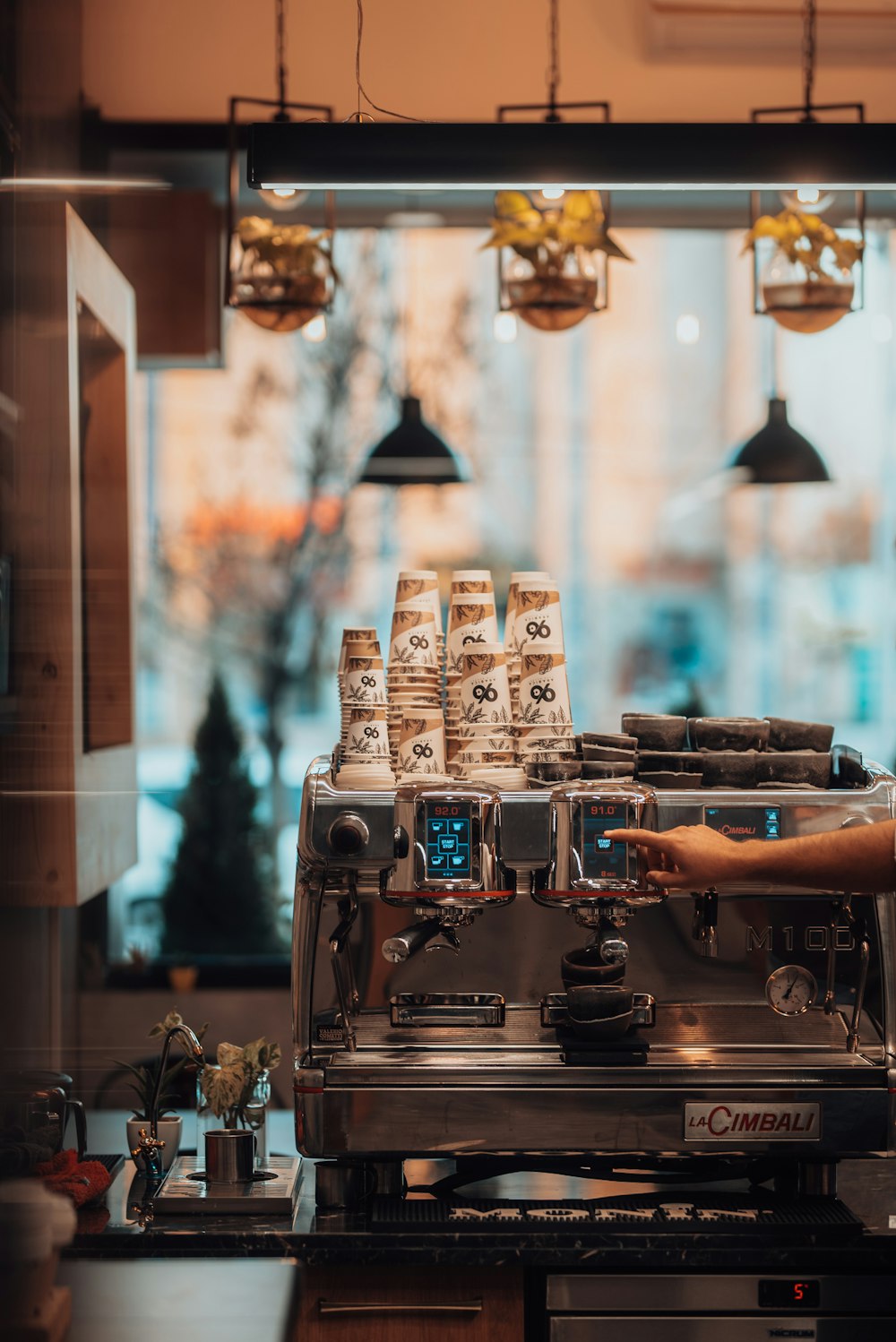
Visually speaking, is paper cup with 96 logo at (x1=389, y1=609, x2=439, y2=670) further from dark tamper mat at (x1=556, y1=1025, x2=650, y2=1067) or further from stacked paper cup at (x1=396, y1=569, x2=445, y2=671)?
dark tamper mat at (x1=556, y1=1025, x2=650, y2=1067)

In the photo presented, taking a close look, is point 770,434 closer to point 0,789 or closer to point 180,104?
point 180,104

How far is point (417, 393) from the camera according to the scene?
13.4 ft

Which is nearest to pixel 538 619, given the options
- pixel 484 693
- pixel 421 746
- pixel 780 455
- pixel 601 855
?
pixel 484 693

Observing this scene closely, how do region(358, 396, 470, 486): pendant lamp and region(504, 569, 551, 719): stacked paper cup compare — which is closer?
region(504, 569, 551, 719): stacked paper cup

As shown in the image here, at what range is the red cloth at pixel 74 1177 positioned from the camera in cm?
206

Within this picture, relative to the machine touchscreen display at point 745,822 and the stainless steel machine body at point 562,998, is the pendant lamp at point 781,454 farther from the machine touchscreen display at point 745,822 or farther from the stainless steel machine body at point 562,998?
the machine touchscreen display at point 745,822

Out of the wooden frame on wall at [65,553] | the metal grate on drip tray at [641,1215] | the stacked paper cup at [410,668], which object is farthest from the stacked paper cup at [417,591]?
the metal grate on drip tray at [641,1215]

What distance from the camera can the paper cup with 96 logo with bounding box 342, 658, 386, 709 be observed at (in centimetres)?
218

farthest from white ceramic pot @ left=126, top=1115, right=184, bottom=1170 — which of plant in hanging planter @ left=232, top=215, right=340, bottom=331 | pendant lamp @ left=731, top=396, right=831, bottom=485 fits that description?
pendant lamp @ left=731, top=396, right=831, bottom=485

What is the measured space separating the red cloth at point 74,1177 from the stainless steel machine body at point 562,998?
1.14ft

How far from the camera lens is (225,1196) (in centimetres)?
205

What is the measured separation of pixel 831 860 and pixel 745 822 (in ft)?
0.47

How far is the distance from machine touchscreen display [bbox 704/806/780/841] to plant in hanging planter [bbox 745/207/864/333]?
1.30 meters

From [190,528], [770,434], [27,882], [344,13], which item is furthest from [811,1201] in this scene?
[344,13]
